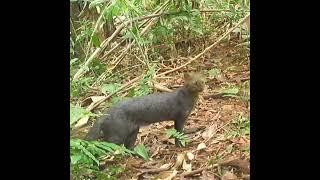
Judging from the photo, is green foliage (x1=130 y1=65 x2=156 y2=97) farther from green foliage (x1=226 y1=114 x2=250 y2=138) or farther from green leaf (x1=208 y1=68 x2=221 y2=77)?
green foliage (x1=226 y1=114 x2=250 y2=138)

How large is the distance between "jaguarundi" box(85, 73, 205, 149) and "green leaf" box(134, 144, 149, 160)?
4 centimetres

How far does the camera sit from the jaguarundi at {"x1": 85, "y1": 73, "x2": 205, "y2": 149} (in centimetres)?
211

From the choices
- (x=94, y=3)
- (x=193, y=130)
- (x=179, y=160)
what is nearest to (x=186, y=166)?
(x=179, y=160)

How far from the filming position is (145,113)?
7.92 ft

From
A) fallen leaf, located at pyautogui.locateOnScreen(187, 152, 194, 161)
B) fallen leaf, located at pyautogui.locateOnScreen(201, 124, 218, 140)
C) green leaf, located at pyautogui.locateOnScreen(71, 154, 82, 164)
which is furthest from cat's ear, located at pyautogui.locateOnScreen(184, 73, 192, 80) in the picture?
green leaf, located at pyautogui.locateOnScreen(71, 154, 82, 164)

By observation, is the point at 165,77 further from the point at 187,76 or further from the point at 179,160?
the point at 179,160

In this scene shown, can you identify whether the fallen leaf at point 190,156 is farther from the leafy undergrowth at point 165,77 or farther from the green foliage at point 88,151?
the green foliage at point 88,151

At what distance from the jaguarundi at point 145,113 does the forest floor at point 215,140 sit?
5 cm

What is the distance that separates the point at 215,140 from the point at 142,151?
27 centimetres
